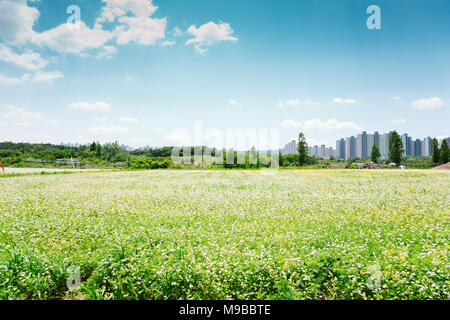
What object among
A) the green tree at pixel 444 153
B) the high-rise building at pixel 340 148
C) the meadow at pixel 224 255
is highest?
the high-rise building at pixel 340 148

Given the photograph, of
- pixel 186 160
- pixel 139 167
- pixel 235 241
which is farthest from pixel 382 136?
pixel 235 241

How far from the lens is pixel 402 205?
1199 centimetres

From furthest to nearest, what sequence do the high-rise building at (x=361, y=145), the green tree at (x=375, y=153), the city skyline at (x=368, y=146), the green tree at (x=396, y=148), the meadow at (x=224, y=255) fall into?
the high-rise building at (x=361, y=145)
the city skyline at (x=368, y=146)
the green tree at (x=375, y=153)
the green tree at (x=396, y=148)
the meadow at (x=224, y=255)

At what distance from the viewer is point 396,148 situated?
88.1 m

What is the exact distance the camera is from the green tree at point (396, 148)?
87.6m

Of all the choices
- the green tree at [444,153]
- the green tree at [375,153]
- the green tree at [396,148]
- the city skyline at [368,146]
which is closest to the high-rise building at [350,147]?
the city skyline at [368,146]

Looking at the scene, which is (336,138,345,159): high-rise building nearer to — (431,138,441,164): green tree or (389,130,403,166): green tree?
(431,138,441,164): green tree

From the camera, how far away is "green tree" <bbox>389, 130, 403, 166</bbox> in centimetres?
8758

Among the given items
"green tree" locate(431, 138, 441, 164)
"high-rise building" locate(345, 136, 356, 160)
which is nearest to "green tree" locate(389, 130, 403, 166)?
"green tree" locate(431, 138, 441, 164)

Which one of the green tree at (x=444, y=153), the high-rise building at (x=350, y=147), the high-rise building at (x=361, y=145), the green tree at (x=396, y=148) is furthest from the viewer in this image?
the high-rise building at (x=350, y=147)

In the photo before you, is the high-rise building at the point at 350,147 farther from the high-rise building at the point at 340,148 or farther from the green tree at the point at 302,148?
the green tree at the point at 302,148

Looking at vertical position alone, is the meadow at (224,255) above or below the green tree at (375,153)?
below
